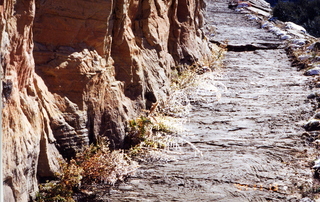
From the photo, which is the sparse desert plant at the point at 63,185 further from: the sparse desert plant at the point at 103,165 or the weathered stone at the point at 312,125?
A: the weathered stone at the point at 312,125

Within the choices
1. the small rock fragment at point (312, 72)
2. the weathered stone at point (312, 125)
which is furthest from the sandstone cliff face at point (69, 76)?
the small rock fragment at point (312, 72)

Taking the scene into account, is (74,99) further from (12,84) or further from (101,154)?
(12,84)

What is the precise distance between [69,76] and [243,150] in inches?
87.9

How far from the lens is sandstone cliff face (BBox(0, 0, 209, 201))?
4039 millimetres

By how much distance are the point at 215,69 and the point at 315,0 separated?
16157mm

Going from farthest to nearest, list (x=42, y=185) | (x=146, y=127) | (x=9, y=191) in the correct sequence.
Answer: (x=146, y=127) < (x=42, y=185) < (x=9, y=191)

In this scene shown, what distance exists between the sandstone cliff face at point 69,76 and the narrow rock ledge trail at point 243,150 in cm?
76

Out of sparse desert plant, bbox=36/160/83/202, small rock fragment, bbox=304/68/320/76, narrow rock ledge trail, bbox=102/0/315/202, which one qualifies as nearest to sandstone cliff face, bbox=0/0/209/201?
sparse desert plant, bbox=36/160/83/202

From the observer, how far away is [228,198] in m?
4.69

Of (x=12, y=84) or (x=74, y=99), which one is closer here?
(x=12, y=84)

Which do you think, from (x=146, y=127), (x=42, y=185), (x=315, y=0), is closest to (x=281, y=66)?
(x=146, y=127)

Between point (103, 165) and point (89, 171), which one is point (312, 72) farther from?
point (89, 171)

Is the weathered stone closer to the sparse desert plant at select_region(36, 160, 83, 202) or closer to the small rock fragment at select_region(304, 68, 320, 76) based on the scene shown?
the small rock fragment at select_region(304, 68, 320, 76)

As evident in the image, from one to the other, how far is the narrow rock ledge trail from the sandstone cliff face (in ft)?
2.48
